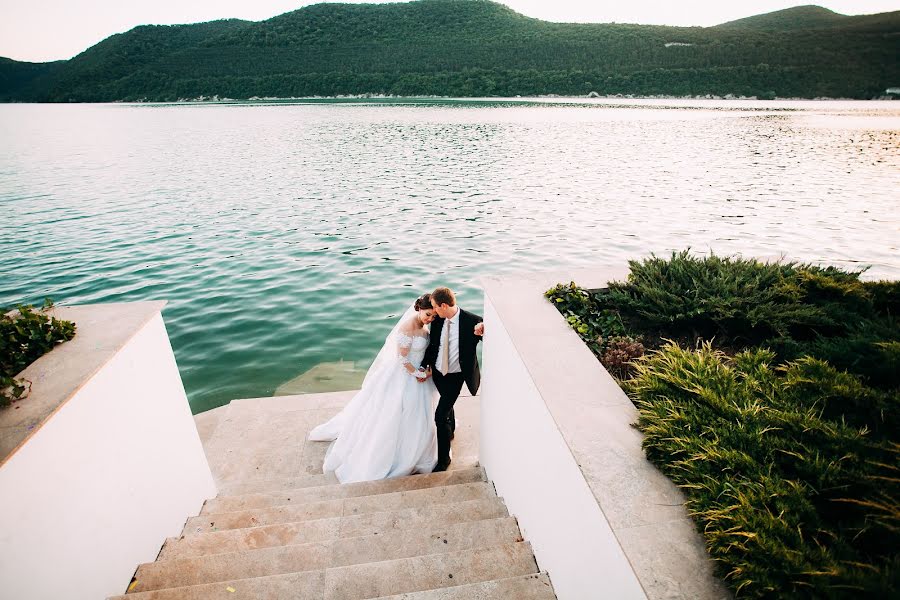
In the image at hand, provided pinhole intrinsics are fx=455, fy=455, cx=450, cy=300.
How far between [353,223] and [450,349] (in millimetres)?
12786

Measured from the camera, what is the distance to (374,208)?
18.8m

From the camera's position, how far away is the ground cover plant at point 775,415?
1.78m

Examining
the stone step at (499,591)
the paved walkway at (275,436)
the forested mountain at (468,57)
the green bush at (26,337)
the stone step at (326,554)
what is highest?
the forested mountain at (468,57)

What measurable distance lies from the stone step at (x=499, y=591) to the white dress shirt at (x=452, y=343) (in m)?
2.48

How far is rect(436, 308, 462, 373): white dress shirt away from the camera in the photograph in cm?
490

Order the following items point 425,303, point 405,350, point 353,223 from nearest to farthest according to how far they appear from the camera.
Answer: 1. point 425,303
2. point 405,350
3. point 353,223

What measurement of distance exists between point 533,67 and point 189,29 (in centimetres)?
13056

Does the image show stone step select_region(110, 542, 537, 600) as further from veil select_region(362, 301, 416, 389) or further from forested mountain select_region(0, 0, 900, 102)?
forested mountain select_region(0, 0, 900, 102)

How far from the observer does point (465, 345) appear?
4.99 metres

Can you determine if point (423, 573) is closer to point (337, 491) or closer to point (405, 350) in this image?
point (337, 491)

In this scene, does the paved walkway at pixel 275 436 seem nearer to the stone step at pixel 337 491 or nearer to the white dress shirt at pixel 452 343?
the stone step at pixel 337 491

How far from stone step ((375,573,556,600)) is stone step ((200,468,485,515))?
1982 mm

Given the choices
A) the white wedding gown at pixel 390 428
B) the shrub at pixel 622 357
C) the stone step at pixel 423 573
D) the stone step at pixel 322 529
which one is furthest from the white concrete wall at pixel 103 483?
the shrub at pixel 622 357

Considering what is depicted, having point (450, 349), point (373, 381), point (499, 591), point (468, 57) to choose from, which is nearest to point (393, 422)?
point (373, 381)
